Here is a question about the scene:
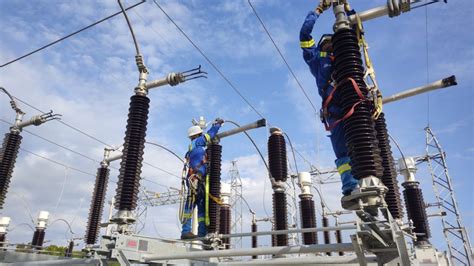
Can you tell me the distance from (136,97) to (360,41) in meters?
3.04

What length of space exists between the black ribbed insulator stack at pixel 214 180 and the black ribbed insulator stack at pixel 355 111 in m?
3.78

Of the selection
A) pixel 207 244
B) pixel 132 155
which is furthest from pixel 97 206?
pixel 132 155

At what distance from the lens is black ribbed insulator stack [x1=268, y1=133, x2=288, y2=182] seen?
Answer: 325 inches

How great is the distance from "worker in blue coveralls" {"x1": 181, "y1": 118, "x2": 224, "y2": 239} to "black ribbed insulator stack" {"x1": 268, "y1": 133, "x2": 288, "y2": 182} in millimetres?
1536

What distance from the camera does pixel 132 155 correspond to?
4809 mm

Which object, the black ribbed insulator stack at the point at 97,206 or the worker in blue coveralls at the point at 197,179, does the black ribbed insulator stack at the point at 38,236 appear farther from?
the worker in blue coveralls at the point at 197,179

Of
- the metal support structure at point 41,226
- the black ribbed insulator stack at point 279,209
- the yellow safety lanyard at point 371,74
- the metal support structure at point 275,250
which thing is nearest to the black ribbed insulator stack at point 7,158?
the metal support structure at point 275,250

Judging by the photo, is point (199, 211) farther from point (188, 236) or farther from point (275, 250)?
point (275, 250)

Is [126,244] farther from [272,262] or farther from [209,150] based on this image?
[209,150]

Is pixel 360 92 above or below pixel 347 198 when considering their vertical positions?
above

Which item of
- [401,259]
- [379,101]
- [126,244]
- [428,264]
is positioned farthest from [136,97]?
[428,264]

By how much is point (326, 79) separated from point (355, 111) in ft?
3.93

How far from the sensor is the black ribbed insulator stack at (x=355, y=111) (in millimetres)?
3006

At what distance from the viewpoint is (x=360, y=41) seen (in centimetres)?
378
